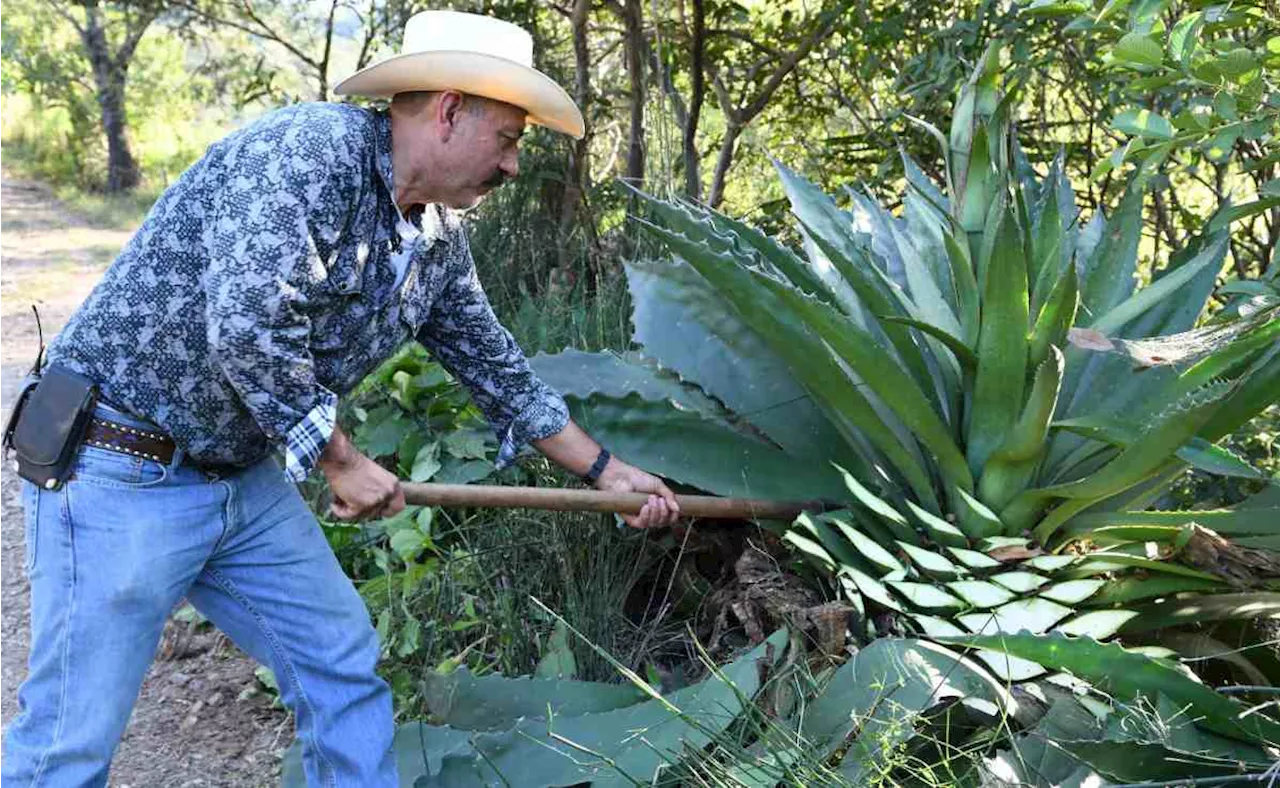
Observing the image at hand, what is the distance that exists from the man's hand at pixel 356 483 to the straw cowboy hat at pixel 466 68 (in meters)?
0.71

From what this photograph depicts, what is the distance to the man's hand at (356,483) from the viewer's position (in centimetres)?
261

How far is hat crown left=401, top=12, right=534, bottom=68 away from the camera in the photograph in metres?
2.63

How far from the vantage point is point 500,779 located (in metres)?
2.79

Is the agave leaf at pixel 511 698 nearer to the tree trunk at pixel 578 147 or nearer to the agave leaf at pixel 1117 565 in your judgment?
the agave leaf at pixel 1117 565

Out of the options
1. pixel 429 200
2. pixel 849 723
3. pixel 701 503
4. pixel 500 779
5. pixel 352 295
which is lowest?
pixel 500 779

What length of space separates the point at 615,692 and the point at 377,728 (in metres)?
0.53

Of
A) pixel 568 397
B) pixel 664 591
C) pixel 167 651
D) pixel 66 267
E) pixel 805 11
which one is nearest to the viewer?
pixel 568 397

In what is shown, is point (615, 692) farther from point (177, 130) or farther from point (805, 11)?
point (177, 130)

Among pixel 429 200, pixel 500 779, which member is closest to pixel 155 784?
pixel 500 779

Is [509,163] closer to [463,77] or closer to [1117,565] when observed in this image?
[463,77]

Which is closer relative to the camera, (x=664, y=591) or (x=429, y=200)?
(x=429, y=200)

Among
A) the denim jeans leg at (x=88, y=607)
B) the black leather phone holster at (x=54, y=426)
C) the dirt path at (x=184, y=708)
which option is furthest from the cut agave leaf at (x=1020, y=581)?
the dirt path at (x=184, y=708)

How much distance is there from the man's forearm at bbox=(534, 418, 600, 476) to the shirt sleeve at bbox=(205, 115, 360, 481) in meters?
0.79

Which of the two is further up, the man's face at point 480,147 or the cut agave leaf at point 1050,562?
the man's face at point 480,147
